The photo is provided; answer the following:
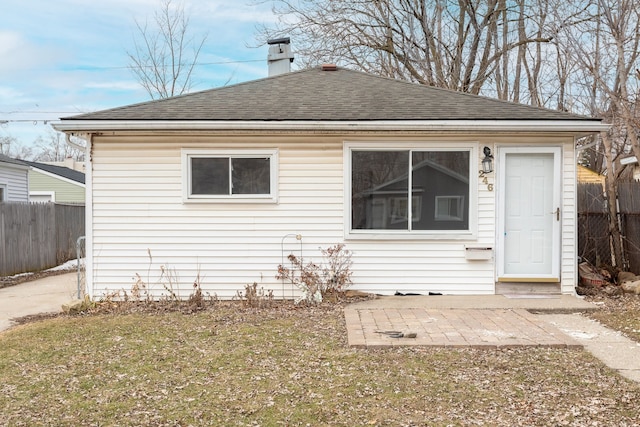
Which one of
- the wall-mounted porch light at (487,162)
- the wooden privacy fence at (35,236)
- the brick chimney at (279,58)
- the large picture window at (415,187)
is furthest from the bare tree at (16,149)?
the wall-mounted porch light at (487,162)

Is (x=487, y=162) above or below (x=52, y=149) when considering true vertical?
below

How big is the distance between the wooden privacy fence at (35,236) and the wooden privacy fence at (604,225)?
39.0ft

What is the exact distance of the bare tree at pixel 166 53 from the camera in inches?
787

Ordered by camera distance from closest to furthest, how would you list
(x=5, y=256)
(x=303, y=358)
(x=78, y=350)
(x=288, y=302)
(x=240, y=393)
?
(x=240, y=393)
(x=303, y=358)
(x=78, y=350)
(x=288, y=302)
(x=5, y=256)

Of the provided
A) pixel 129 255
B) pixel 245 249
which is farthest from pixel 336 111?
pixel 129 255

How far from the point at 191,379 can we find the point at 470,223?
474 cm

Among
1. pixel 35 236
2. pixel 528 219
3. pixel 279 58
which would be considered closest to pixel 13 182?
pixel 35 236

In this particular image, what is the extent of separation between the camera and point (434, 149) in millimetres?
7434

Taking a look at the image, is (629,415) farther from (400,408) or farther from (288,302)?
(288,302)

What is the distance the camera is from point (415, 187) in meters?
7.47

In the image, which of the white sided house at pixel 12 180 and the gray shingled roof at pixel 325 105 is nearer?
the gray shingled roof at pixel 325 105

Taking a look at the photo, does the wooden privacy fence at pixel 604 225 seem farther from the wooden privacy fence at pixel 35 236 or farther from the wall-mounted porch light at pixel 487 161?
the wooden privacy fence at pixel 35 236

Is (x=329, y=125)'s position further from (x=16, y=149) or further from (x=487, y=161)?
(x=16, y=149)

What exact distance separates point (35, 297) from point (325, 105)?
575cm
